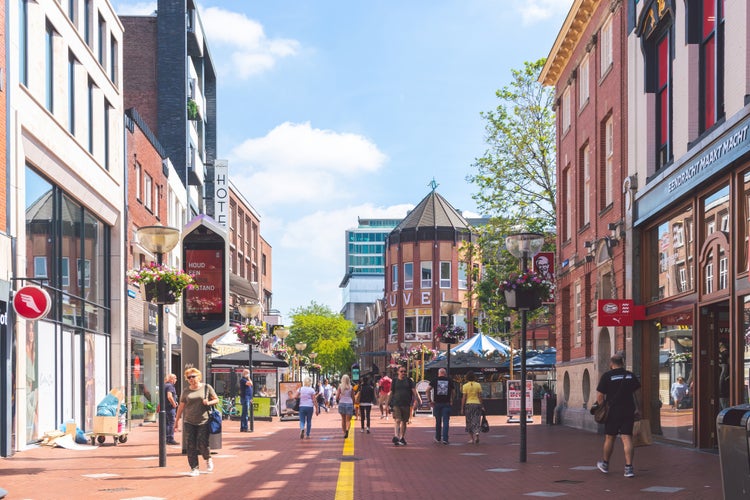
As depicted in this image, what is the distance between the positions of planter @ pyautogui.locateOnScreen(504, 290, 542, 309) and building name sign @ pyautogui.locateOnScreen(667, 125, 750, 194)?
373 cm

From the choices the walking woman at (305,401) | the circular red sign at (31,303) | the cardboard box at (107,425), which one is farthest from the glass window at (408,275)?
the circular red sign at (31,303)

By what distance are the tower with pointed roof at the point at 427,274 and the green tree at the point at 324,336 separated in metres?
22.1

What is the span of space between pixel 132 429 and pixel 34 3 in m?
13.5

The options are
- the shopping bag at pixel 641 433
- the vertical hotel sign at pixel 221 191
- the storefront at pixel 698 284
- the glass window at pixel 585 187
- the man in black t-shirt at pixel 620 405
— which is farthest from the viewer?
the vertical hotel sign at pixel 221 191

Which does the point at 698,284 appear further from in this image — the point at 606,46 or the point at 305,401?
the point at 606,46

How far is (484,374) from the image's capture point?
44750 millimetres

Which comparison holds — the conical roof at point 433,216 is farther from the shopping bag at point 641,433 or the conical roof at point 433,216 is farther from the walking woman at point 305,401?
the shopping bag at point 641,433

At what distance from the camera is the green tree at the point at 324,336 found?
10752 cm

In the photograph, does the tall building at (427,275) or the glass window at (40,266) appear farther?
the tall building at (427,275)

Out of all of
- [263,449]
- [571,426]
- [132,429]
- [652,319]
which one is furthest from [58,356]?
[571,426]

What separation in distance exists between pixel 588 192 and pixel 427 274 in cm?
5440

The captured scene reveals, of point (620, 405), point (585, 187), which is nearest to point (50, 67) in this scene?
point (620, 405)

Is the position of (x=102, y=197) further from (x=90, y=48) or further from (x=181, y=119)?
(x=181, y=119)

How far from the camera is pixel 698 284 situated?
1941cm
